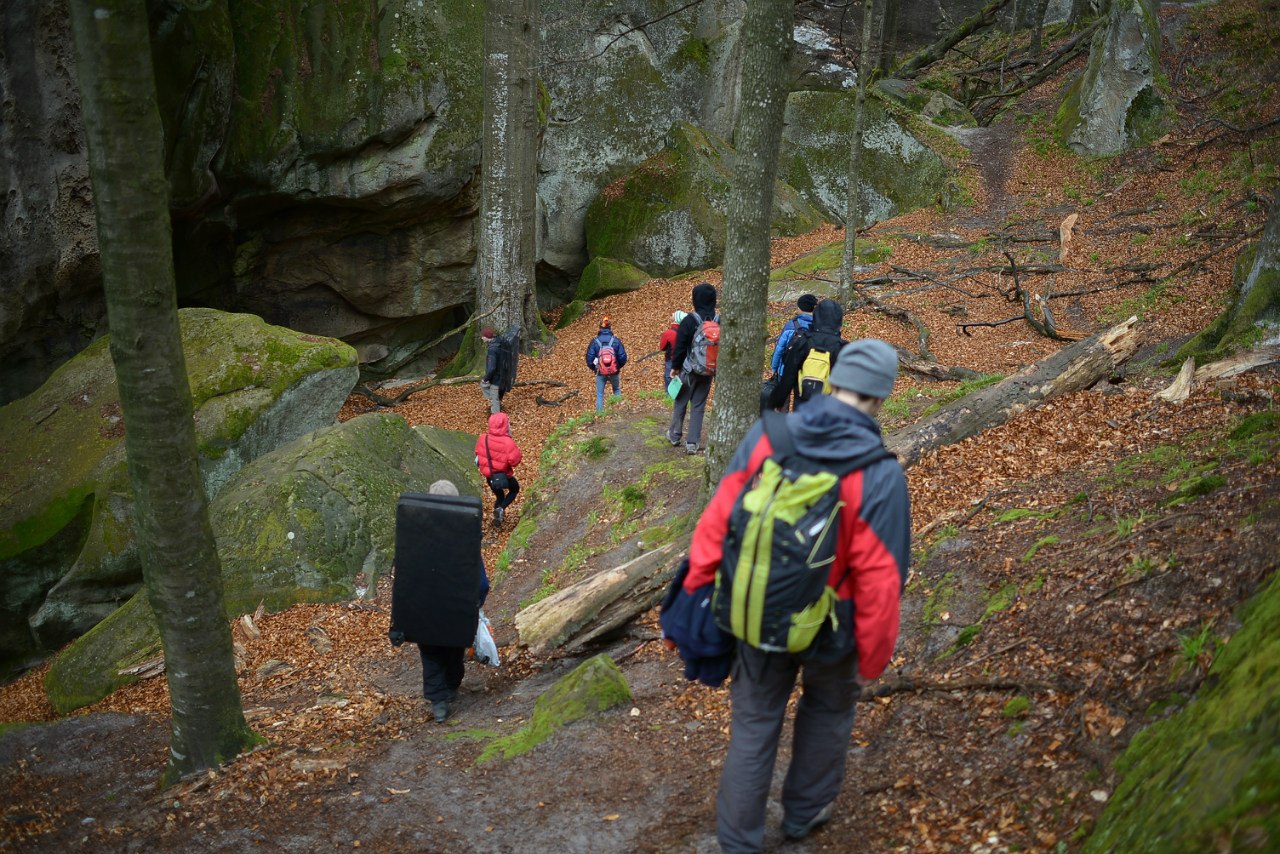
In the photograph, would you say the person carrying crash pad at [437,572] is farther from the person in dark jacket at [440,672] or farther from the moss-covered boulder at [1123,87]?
the moss-covered boulder at [1123,87]

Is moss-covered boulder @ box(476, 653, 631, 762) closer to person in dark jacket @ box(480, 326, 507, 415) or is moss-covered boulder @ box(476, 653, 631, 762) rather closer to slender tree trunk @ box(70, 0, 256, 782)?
slender tree trunk @ box(70, 0, 256, 782)

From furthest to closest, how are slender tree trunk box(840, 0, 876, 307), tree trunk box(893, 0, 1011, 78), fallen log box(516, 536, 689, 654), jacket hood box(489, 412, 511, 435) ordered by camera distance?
tree trunk box(893, 0, 1011, 78) < slender tree trunk box(840, 0, 876, 307) < jacket hood box(489, 412, 511, 435) < fallen log box(516, 536, 689, 654)

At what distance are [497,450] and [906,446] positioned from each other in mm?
5191

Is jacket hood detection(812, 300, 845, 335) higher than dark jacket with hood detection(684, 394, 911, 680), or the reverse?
dark jacket with hood detection(684, 394, 911, 680)

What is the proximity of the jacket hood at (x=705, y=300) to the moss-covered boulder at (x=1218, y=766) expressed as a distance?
6.55 meters

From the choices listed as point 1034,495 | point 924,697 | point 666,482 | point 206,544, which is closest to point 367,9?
point 666,482

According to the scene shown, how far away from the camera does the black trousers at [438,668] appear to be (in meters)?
6.62

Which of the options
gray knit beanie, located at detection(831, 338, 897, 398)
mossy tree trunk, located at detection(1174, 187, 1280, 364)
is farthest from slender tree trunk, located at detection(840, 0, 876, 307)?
gray knit beanie, located at detection(831, 338, 897, 398)

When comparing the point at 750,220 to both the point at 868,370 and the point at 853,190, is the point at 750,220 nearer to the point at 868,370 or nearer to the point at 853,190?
the point at 868,370

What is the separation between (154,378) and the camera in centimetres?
554

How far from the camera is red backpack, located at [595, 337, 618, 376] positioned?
44.0ft

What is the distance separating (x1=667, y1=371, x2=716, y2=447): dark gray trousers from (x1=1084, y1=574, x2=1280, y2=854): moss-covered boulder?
Answer: 6696mm

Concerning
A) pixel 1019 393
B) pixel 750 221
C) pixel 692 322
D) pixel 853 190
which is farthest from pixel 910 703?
pixel 853 190

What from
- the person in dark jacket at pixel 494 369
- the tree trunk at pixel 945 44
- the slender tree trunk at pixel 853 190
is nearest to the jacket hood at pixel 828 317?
the person in dark jacket at pixel 494 369
